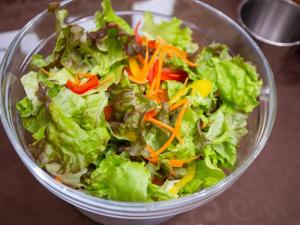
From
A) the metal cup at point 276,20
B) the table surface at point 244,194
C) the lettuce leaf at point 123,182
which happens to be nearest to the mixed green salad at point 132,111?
the lettuce leaf at point 123,182

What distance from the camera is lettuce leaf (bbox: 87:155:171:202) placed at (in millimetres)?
728

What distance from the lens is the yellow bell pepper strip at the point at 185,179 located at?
31.0 inches

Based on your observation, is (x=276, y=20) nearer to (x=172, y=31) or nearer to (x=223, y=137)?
(x=172, y=31)

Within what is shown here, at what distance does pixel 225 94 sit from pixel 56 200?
46 cm

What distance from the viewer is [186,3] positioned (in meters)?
1.06

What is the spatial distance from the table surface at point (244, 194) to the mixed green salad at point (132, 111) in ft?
0.37

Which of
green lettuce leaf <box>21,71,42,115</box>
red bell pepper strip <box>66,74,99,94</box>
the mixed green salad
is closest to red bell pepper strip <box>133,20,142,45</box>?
the mixed green salad

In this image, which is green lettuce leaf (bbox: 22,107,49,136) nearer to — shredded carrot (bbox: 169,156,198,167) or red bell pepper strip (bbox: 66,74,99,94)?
red bell pepper strip (bbox: 66,74,99,94)

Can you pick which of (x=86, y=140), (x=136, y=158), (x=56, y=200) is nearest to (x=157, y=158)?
(x=136, y=158)

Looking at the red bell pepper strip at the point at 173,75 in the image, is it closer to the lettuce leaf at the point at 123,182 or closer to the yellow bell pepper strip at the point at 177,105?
the yellow bell pepper strip at the point at 177,105

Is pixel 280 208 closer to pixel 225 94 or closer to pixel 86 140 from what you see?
pixel 225 94

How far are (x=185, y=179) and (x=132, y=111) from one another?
0.59 ft

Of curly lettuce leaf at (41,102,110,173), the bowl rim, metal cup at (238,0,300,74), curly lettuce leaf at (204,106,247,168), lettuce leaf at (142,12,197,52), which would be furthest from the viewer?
metal cup at (238,0,300,74)

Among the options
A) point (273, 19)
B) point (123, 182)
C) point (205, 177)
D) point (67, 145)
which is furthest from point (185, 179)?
point (273, 19)
